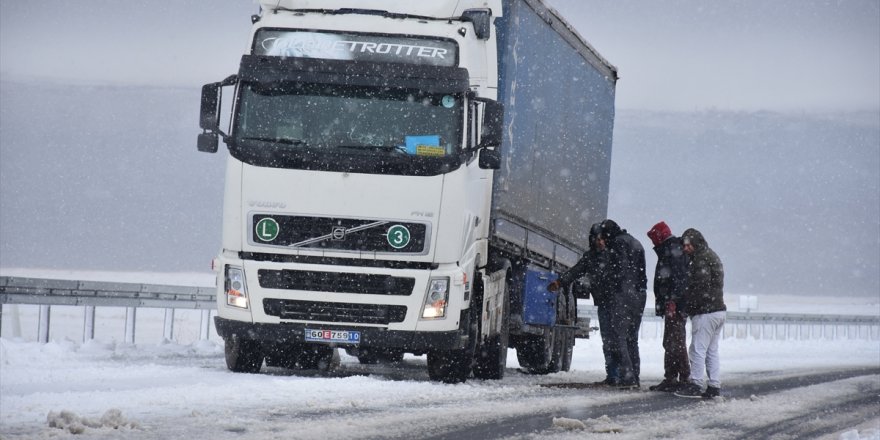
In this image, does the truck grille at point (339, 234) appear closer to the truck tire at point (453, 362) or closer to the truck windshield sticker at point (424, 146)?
the truck windshield sticker at point (424, 146)

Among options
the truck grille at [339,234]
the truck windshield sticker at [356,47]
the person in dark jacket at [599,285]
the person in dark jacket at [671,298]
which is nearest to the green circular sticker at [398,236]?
the truck grille at [339,234]

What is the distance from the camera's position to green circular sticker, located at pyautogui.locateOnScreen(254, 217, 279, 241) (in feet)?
39.0

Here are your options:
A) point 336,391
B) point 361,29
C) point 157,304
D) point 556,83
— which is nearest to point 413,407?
point 336,391

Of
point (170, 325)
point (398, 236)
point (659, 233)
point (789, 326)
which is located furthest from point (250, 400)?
point (789, 326)

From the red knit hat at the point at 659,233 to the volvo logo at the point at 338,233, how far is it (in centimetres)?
402

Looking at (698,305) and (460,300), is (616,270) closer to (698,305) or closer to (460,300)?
(698,305)

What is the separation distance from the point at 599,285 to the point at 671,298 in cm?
86

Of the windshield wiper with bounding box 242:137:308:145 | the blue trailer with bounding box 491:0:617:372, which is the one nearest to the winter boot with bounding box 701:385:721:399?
the blue trailer with bounding box 491:0:617:372

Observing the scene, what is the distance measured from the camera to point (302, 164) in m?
11.8

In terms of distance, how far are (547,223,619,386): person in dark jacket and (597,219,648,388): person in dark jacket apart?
61 millimetres

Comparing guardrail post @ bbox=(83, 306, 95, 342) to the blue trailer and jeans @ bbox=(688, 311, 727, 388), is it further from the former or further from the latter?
jeans @ bbox=(688, 311, 727, 388)

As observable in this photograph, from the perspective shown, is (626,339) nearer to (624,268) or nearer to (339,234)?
(624,268)

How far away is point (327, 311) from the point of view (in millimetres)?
12062

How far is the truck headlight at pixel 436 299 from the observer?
39.7 ft
